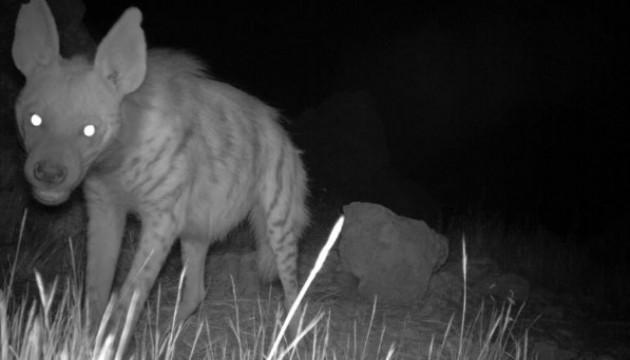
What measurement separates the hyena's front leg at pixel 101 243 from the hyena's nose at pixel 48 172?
97cm

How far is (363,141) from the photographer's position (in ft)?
47.1

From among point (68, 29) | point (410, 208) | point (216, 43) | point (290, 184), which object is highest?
point (68, 29)

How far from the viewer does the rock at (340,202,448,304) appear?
242 inches

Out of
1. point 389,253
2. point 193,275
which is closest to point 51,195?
point 193,275

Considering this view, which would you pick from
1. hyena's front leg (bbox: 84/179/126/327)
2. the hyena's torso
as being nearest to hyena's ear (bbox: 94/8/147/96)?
the hyena's torso

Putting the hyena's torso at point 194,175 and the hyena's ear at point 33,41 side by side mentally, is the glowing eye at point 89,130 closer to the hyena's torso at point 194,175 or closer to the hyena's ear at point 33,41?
the hyena's torso at point 194,175

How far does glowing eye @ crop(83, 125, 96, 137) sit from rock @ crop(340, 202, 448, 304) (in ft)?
9.52

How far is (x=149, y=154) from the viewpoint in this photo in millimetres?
4254

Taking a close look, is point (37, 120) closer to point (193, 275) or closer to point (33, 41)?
point (33, 41)

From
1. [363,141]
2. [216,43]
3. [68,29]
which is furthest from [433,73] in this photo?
[68,29]

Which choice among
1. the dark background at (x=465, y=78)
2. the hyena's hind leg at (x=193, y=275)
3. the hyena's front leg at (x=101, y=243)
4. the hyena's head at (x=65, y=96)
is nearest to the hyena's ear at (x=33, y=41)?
the hyena's head at (x=65, y=96)

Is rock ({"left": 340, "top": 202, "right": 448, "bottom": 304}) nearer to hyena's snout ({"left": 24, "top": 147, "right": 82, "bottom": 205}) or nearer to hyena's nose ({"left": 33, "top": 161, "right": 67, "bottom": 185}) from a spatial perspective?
hyena's snout ({"left": 24, "top": 147, "right": 82, "bottom": 205})

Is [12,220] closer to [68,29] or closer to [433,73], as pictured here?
[68,29]

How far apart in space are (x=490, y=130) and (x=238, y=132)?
15.9 m
